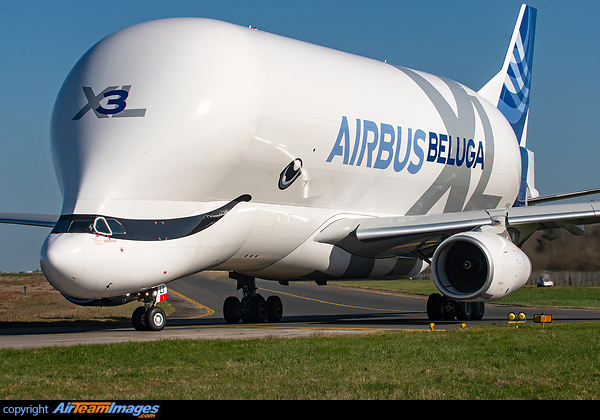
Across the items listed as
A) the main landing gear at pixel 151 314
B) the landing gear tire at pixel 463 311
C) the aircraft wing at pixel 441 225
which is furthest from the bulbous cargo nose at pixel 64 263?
the landing gear tire at pixel 463 311

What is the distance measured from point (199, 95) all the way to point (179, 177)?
1489 mm

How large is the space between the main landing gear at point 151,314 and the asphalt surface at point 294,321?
242 millimetres

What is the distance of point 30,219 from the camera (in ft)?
58.0

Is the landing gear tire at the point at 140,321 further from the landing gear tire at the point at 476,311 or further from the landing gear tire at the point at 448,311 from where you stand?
the landing gear tire at the point at 476,311

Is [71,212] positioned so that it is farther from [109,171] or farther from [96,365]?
[96,365]

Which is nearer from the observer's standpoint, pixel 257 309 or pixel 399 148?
pixel 399 148

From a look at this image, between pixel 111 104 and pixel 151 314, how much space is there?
3.76 metres

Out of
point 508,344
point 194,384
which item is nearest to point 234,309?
point 508,344

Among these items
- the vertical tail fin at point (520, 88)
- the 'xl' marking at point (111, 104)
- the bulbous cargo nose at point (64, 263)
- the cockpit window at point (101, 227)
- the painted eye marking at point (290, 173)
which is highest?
the vertical tail fin at point (520, 88)

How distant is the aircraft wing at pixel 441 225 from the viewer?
16109 millimetres

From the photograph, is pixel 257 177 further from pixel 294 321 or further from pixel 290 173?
pixel 294 321

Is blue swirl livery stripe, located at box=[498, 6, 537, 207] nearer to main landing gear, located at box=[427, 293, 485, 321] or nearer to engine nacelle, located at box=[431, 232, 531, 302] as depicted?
main landing gear, located at box=[427, 293, 485, 321]

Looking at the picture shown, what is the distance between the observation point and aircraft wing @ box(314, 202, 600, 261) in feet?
52.9

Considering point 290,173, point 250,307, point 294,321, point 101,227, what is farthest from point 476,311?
point 101,227
